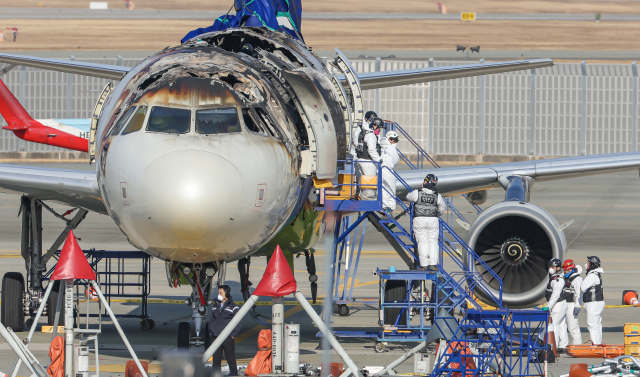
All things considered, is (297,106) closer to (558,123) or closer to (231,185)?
(231,185)

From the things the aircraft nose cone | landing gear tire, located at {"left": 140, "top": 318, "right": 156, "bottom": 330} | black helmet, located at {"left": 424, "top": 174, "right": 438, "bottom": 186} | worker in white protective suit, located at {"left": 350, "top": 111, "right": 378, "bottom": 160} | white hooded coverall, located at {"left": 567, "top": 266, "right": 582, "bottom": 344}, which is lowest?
landing gear tire, located at {"left": 140, "top": 318, "right": 156, "bottom": 330}

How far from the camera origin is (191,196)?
11273 millimetres

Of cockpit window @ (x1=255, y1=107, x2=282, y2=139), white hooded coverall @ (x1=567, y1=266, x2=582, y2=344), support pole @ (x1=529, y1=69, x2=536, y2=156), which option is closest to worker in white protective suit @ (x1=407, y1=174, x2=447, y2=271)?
white hooded coverall @ (x1=567, y1=266, x2=582, y2=344)

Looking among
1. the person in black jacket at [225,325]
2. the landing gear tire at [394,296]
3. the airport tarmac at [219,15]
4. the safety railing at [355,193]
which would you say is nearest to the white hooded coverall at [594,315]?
the landing gear tire at [394,296]

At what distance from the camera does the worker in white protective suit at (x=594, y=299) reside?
57.0 ft

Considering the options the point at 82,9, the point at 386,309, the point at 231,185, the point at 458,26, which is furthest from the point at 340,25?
the point at 231,185

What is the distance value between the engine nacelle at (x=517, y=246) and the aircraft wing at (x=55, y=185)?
7.00 m

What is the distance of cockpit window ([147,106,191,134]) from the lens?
1209cm

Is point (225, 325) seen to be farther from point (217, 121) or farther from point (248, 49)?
point (248, 49)

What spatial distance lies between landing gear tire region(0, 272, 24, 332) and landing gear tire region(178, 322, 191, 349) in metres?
6.66

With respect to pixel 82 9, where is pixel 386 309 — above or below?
below

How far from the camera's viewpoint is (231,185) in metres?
11.6

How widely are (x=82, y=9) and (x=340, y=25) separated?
36.3 m

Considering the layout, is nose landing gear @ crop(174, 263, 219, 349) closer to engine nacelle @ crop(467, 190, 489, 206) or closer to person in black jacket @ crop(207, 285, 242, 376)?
person in black jacket @ crop(207, 285, 242, 376)
